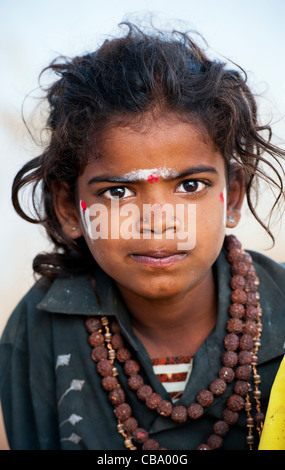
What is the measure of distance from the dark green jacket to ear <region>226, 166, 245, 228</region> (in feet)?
0.53

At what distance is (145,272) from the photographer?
1736 mm

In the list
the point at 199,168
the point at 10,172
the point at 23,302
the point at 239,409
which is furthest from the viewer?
the point at 10,172

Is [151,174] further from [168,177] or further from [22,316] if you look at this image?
[22,316]

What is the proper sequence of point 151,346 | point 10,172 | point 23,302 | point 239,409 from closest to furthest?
point 239,409 < point 151,346 < point 23,302 < point 10,172

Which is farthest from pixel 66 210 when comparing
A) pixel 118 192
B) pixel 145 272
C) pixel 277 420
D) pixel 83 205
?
pixel 277 420

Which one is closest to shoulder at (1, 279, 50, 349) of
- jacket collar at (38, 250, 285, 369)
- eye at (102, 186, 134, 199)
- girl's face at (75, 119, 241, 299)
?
jacket collar at (38, 250, 285, 369)

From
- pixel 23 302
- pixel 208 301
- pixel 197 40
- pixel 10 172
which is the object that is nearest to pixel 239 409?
pixel 208 301

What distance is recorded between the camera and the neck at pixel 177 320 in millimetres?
2004

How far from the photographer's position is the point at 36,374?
2086 millimetres

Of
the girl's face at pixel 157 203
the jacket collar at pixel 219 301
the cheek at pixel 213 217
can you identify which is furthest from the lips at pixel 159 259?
the jacket collar at pixel 219 301

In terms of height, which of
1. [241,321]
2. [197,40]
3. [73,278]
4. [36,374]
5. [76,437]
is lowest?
[76,437]

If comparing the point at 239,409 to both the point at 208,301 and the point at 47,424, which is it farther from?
the point at 47,424

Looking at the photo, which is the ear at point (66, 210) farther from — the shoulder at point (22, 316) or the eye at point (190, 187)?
the eye at point (190, 187)
